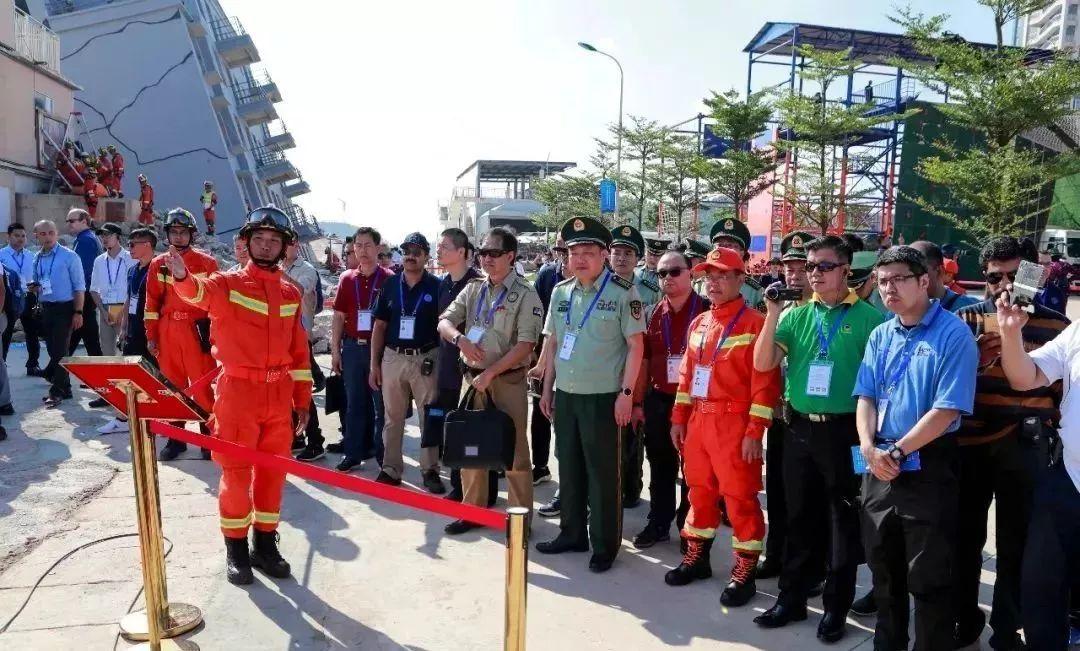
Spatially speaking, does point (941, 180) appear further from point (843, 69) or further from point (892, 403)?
point (892, 403)

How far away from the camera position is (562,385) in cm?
423

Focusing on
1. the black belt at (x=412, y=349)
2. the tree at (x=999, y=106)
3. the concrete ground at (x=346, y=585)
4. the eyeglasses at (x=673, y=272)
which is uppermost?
the tree at (x=999, y=106)

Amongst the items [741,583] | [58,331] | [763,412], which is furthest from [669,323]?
[58,331]

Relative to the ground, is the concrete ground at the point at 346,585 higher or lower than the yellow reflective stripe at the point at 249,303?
lower

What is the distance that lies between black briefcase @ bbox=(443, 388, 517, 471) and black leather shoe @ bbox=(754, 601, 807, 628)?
161cm

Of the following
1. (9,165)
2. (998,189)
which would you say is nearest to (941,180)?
(998,189)

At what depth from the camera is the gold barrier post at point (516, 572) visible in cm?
244

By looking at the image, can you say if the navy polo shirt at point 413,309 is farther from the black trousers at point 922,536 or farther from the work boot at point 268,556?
the black trousers at point 922,536

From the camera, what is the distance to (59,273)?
25.8ft

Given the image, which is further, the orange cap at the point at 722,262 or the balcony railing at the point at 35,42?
the balcony railing at the point at 35,42

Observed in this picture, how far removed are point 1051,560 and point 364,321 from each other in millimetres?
4630

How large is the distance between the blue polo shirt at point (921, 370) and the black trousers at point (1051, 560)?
437 mm

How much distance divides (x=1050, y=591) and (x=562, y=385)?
2397 mm

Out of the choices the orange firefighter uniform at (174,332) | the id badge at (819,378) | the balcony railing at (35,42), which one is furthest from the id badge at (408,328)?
the balcony railing at (35,42)
